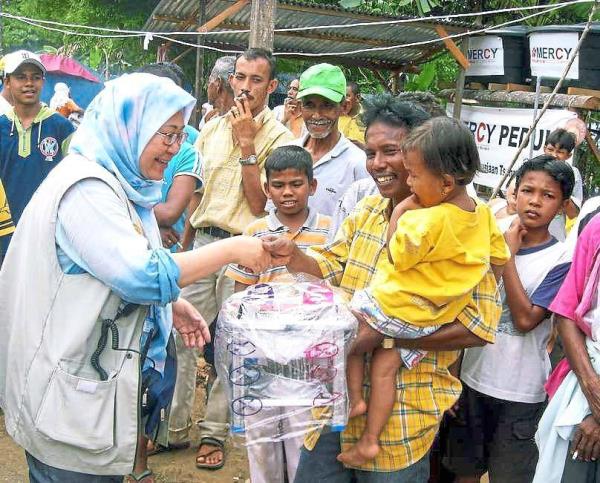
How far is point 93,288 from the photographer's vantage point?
6.70ft

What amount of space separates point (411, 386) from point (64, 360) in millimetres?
1066

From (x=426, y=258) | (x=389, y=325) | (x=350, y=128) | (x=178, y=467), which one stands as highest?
(x=350, y=128)

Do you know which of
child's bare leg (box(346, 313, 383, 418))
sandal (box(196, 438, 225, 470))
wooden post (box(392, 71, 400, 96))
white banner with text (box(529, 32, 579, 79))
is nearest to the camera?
child's bare leg (box(346, 313, 383, 418))

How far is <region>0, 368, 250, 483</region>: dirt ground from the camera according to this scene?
3.85m

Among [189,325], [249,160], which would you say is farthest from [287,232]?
[189,325]

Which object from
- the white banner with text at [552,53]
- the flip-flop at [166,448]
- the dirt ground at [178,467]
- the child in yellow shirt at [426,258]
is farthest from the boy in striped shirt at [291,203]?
the white banner with text at [552,53]

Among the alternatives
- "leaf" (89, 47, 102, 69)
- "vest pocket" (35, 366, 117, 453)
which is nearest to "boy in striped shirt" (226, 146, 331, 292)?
"vest pocket" (35, 366, 117, 453)

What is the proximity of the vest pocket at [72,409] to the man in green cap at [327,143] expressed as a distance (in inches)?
68.5

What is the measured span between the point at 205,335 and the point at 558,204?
153 centimetres

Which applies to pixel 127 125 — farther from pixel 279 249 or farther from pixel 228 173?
pixel 228 173

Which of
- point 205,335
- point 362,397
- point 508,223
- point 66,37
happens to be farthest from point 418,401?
point 66,37

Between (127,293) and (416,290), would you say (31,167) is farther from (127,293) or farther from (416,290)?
(416,290)

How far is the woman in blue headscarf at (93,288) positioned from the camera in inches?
79.5

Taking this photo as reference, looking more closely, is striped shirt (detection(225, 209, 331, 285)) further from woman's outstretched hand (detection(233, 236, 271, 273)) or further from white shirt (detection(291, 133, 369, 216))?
woman's outstretched hand (detection(233, 236, 271, 273))
